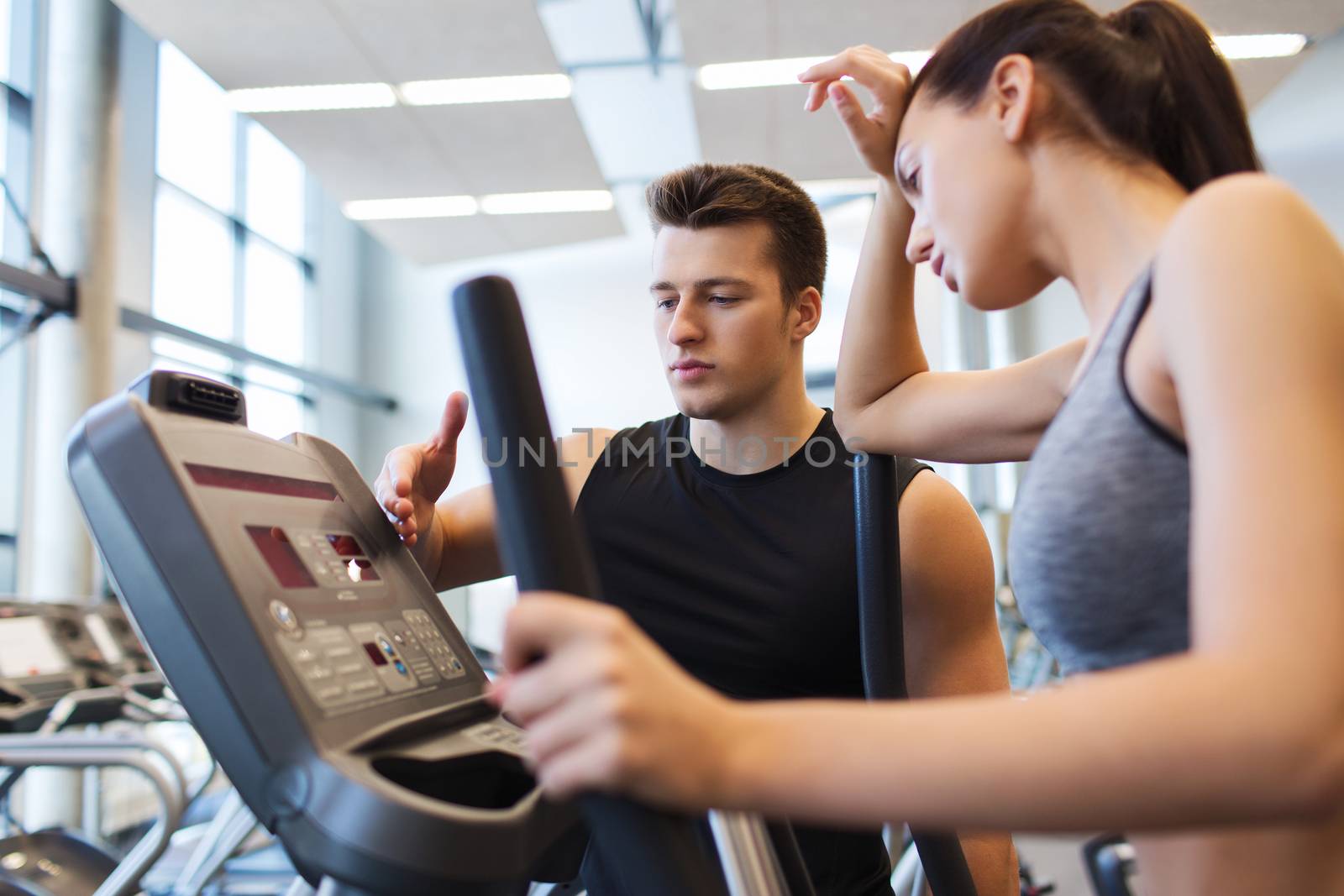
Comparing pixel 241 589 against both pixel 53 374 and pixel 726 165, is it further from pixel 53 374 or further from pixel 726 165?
pixel 53 374

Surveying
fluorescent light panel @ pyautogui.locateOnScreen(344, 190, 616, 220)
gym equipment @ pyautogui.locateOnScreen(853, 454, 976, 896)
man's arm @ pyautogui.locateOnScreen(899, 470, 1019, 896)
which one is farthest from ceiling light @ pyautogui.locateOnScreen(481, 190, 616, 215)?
gym equipment @ pyautogui.locateOnScreen(853, 454, 976, 896)

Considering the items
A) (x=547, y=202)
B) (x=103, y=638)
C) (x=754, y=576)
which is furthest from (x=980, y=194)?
(x=547, y=202)

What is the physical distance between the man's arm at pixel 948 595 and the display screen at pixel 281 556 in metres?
0.85

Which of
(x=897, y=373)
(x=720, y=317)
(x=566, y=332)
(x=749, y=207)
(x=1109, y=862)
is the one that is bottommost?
(x=1109, y=862)

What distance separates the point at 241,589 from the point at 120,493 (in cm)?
10

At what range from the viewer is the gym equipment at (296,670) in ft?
1.91

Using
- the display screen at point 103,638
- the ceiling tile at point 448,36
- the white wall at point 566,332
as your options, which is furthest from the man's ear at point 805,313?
the white wall at point 566,332

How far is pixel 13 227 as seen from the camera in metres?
4.96

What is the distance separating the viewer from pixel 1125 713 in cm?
41

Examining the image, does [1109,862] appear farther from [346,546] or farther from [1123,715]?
[1123,715]

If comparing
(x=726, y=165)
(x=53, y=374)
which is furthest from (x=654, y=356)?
(x=726, y=165)

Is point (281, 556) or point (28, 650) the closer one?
point (281, 556)

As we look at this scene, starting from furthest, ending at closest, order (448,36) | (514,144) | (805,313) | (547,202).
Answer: (547,202) < (514,144) < (448,36) < (805,313)

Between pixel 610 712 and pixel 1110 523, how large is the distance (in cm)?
34
